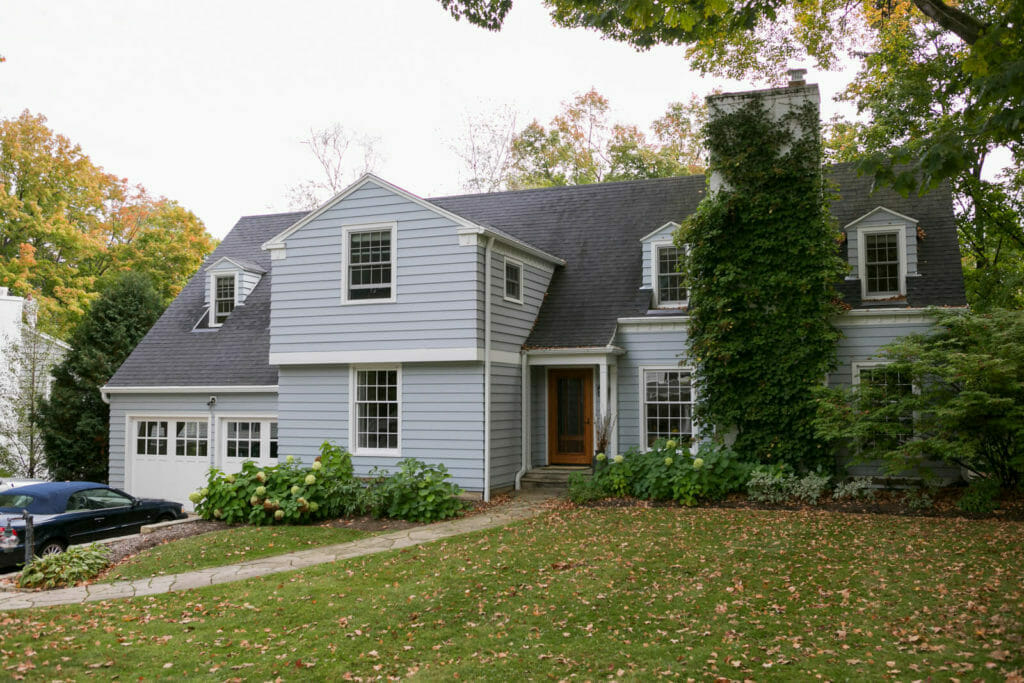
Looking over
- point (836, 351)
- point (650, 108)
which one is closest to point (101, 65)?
point (836, 351)

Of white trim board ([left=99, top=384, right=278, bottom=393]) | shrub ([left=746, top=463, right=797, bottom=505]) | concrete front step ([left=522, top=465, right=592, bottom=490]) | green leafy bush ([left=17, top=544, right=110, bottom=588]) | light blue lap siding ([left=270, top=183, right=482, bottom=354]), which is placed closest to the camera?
green leafy bush ([left=17, top=544, right=110, bottom=588])

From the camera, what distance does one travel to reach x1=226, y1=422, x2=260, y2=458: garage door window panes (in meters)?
17.6

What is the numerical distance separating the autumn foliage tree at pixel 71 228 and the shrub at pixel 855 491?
2853 centimetres

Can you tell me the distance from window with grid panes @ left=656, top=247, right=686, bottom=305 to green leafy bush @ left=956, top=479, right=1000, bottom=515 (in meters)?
6.25

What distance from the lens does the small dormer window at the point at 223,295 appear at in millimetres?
19750

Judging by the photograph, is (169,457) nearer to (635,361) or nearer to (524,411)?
(524,411)

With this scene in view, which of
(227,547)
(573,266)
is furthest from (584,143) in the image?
(227,547)

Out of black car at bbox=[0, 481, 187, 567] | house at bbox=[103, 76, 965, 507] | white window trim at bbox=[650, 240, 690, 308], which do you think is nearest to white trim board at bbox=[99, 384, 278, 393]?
house at bbox=[103, 76, 965, 507]

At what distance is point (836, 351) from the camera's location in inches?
571

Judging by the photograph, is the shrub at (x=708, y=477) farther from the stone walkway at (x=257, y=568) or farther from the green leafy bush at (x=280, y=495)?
the green leafy bush at (x=280, y=495)

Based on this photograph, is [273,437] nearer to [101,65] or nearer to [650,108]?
[101,65]

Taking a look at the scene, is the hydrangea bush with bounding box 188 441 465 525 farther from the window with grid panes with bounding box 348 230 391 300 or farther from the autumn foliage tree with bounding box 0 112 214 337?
the autumn foliage tree with bounding box 0 112 214 337

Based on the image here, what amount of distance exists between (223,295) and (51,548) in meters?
9.03

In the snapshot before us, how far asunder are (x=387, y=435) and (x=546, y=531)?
16.8ft
